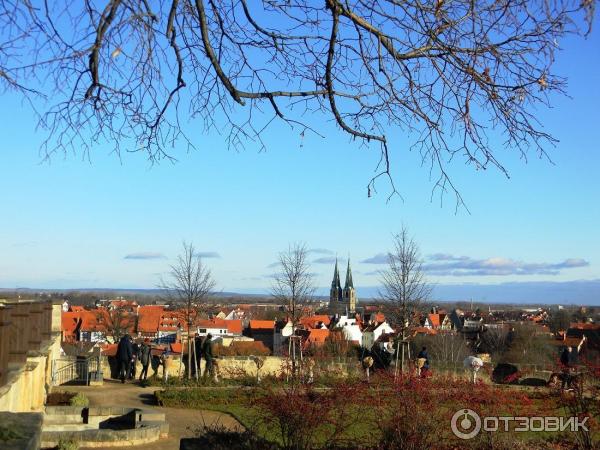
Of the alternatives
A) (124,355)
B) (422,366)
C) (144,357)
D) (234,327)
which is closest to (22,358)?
(422,366)

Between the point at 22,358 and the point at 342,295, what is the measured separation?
12349cm

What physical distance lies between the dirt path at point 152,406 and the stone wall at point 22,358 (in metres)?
1.71

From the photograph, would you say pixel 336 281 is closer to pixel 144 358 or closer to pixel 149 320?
pixel 149 320

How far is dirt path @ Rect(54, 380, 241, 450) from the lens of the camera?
1277cm

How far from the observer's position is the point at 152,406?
55.4 ft

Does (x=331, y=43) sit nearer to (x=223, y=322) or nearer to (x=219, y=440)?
(x=219, y=440)

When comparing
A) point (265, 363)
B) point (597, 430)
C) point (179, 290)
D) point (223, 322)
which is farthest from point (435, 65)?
point (223, 322)

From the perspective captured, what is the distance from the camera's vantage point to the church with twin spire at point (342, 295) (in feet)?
420

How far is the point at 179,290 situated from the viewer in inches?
1061

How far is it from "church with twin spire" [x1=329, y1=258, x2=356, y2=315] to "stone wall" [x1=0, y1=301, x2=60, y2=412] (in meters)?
112

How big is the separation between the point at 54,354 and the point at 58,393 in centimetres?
395

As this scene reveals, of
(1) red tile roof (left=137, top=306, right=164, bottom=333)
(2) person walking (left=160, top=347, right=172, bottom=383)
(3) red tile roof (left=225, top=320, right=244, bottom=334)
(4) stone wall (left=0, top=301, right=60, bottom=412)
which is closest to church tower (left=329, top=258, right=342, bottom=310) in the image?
(3) red tile roof (left=225, top=320, right=244, bottom=334)

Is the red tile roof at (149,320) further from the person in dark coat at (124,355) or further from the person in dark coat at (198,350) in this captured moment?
the person in dark coat at (124,355)

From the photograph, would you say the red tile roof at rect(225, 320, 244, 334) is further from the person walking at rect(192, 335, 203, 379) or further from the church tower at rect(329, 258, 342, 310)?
Answer: the person walking at rect(192, 335, 203, 379)
